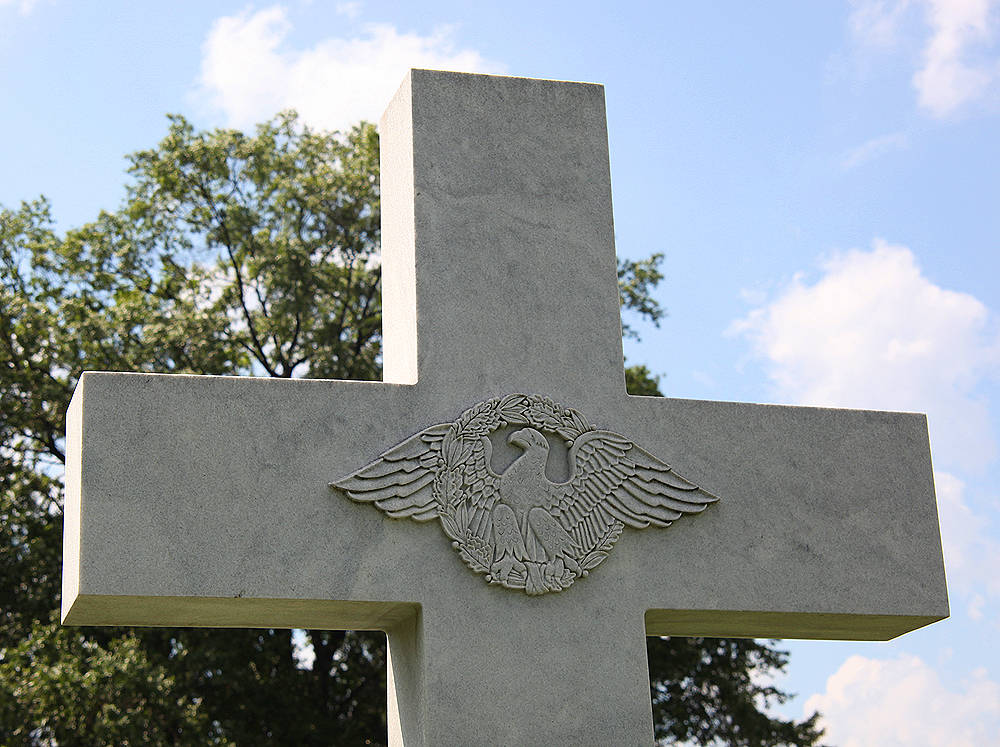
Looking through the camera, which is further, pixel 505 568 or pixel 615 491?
pixel 615 491

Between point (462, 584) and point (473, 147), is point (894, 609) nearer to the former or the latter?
point (462, 584)

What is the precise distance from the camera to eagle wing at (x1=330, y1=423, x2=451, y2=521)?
14.4ft

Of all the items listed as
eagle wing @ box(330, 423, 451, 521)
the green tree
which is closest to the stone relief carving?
eagle wing @ box(330, 423, 451, 521)

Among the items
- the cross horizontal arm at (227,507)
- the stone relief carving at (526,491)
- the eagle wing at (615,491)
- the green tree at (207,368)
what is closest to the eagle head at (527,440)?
the stone relief carving at (526,491)

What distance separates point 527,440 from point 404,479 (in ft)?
1.49

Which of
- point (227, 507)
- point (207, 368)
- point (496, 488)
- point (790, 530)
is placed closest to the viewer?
point (227, 507)

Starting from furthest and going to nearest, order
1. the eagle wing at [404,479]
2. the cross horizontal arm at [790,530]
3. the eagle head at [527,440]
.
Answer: the cross horizontal arm at [790,530], the eagle head at [527,440], the eagle wing at [404,479]

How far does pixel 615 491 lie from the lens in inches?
184

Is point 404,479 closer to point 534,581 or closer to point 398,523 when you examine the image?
point 398,523

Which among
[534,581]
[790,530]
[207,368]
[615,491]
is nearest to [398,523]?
[534,581]

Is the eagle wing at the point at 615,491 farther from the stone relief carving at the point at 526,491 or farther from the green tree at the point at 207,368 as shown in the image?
the green tree at the point at 207,368

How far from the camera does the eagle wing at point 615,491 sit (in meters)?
4.62

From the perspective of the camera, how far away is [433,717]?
4.28 metres

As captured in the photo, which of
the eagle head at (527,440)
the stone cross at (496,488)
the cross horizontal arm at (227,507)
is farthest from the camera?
the eagle head at (527,440)
